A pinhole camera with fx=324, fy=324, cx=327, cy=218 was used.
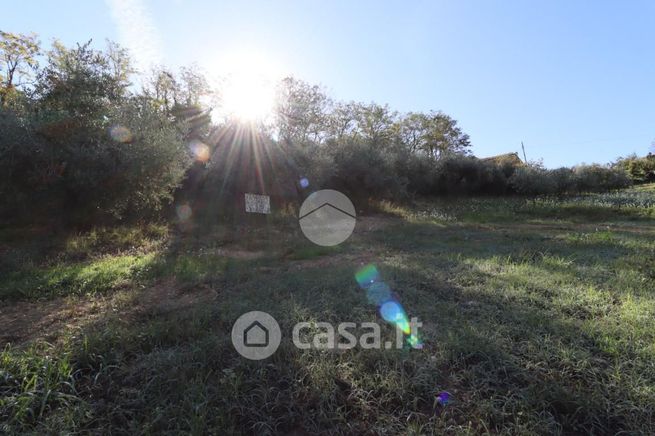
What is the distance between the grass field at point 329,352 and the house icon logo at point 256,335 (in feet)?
0.27

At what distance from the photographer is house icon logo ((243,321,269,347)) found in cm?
253

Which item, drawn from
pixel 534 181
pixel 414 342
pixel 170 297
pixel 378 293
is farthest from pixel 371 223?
pixel 534 181

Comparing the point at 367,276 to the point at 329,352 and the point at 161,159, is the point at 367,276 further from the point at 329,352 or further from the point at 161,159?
the point at 161,159

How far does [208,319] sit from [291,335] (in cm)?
87

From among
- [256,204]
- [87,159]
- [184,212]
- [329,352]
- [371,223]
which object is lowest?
[329,352]

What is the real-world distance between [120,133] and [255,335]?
6.81 m

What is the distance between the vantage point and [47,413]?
1834mm

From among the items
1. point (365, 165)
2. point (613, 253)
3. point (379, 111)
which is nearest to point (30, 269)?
point (613, 253)

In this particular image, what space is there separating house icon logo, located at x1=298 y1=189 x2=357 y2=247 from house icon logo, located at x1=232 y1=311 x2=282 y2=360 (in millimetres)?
4174

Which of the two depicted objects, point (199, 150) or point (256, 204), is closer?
point (256, 204)

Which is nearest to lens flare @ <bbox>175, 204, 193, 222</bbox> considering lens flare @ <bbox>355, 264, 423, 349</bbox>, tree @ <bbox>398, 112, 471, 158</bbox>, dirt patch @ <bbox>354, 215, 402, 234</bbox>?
dirt patch @ <bbox>354, 215, 402, 234</bbox>

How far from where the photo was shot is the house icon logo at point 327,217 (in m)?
8.19

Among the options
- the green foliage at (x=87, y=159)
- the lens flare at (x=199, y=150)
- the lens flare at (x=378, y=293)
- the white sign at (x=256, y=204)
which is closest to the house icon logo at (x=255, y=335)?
the lens flare at (x=378, y=293)

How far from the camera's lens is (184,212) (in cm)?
1060
